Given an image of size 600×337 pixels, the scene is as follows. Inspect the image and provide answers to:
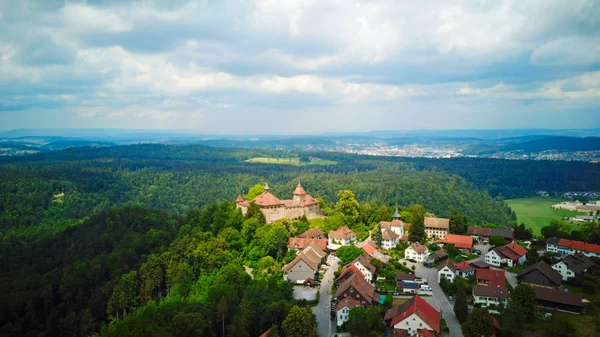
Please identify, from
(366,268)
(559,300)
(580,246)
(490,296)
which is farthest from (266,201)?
(580,246)

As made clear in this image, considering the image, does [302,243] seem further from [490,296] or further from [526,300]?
[526,300]

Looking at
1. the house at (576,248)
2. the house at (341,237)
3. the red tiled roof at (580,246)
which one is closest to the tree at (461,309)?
the house at (341,237)

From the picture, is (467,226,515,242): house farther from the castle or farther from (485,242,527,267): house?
the castle

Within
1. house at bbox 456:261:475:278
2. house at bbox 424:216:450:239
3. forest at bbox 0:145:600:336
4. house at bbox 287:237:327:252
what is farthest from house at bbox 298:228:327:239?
house at bbox 456:261:475:278

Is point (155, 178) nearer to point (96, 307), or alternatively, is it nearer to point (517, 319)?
point (96, 307)

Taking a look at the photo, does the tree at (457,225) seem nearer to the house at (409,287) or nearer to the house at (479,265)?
the house at (479,265)

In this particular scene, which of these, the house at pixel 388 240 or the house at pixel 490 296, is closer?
the house at pixel 490 296
